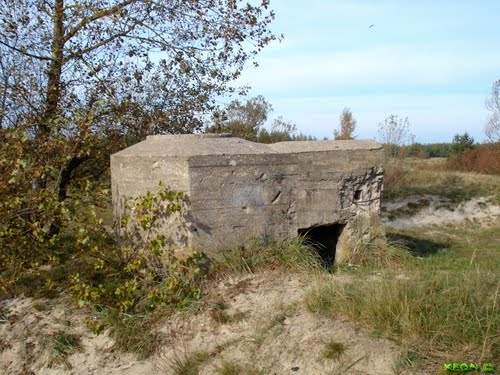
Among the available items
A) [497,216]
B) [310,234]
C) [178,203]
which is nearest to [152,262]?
[178,203]

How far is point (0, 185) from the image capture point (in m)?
5.54

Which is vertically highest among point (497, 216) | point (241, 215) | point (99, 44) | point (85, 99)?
point (99, 44)

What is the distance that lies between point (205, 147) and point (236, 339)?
6.77 feet

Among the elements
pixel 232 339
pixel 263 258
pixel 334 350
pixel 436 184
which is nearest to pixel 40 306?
pixel 232 339

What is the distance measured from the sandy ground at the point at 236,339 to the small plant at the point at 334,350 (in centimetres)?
3

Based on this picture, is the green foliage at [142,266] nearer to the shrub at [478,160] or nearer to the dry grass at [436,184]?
the dry grass at [436,184]

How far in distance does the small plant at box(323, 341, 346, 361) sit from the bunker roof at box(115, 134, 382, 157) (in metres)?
2.29

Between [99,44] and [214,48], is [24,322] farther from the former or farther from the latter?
[214,48]

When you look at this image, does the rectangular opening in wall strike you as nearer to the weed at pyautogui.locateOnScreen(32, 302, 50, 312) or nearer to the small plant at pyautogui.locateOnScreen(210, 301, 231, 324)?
the small plant at pyautogui.locateOnScreen(210, 301, 231, 324)

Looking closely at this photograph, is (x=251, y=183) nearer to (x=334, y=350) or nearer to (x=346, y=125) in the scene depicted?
(x=334, y=350)

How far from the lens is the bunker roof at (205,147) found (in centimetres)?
534

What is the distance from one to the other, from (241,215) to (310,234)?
180cm

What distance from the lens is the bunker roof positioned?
5336 millimetres

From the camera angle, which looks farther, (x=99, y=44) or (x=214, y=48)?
(x=214, y=48)
